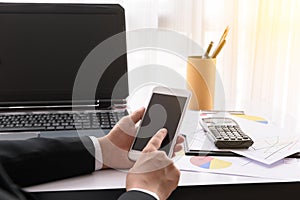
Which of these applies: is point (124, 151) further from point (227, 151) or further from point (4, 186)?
point (4, 186)

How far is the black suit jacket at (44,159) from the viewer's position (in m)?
0.65

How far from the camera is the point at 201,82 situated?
3.50ft

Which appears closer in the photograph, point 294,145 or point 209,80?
point 294,145

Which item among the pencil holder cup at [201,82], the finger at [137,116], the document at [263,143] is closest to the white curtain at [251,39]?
the pencil holder cup at [201,82]

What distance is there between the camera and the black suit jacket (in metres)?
0.65

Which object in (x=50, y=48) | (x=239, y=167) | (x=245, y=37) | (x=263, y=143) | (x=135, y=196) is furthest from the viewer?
(x=245, y=37)

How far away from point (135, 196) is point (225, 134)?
0.31 meters

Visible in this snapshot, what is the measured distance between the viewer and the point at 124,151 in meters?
0.76

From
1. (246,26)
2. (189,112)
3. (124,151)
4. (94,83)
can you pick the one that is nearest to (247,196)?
(124,151)

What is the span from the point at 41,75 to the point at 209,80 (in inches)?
18.8

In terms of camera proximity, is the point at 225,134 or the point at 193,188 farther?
the point at 225,134

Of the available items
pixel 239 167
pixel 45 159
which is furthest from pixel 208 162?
pixel 45 159

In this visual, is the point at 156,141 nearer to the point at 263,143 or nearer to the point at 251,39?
the point at 263,143

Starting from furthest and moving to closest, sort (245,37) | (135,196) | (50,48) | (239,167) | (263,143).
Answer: (245,37) → (50,48) → (263,143) → (239,167) → (135,196)
